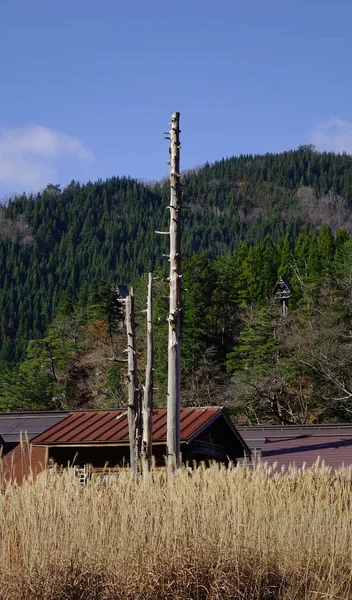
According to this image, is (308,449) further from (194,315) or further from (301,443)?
(194,315)

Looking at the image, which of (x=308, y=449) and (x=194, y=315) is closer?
(x=308, y=449)

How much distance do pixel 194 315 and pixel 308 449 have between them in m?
25.7

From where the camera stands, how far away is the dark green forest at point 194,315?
4106 centimetres

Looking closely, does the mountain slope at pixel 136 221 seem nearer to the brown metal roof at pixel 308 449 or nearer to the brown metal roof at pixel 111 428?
the brown metal roof at pixel 308 449

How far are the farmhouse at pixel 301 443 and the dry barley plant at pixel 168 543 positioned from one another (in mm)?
12239

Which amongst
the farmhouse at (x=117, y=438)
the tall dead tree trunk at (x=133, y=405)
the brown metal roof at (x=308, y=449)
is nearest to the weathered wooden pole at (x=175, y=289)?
the tall dead tree trunk at (x=133, y=405)

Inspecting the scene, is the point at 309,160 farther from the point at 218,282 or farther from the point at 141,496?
the point at 141,496

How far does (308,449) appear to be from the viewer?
2278 centimetres

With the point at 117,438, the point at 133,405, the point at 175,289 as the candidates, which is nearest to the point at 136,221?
the point at 117,438

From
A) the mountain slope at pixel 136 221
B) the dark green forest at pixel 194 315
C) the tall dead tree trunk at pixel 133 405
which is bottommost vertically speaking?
the tall dead tree trunk at pixel 133 405

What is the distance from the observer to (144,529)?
8.21 metres

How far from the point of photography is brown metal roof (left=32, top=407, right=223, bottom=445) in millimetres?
17531

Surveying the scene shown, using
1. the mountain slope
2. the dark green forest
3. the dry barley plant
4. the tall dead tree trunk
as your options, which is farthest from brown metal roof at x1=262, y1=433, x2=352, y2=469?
the mountain slope

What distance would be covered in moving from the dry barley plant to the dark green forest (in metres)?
6.46
